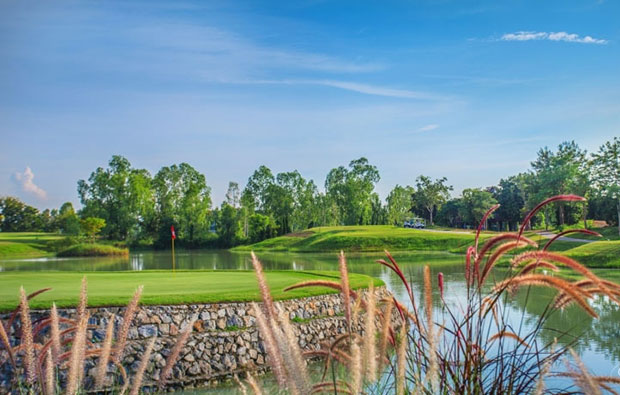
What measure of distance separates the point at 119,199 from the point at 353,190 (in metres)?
32.1

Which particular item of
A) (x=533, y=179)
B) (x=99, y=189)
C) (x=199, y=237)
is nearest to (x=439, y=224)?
(x=533, y=179)

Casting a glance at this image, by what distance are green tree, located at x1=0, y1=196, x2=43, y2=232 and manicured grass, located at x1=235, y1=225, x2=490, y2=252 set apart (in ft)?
168

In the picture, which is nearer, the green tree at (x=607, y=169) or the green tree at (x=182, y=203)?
the green tree at (x=607, y=169)

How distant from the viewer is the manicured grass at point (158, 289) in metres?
9.66

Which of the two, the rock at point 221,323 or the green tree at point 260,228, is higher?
the green tree at point 260,228

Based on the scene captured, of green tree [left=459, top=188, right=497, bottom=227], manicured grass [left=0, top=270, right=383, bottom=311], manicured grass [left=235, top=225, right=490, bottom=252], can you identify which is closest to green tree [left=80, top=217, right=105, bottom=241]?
manicured grass [left=235, top=225, right=490, bottom=252]

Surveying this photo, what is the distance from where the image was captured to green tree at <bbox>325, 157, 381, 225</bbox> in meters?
72.8

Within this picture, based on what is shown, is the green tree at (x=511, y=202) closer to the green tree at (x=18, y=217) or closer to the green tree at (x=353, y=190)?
the green tree at (x=353, y=190)

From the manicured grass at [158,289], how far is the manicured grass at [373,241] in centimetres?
3198

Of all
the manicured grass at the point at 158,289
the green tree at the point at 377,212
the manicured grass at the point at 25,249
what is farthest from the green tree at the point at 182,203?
the manicured grass at the point at 158,289

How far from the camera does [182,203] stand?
73812 mm

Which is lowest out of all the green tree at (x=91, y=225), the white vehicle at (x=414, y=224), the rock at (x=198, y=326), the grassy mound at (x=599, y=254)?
the grassy mound at (x=599, y=254)

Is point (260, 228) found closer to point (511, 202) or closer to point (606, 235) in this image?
point (511, 202)

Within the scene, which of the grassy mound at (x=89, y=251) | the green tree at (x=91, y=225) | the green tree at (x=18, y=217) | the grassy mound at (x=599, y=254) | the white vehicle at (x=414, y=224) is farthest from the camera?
the green tree at (x=18, y=217)
